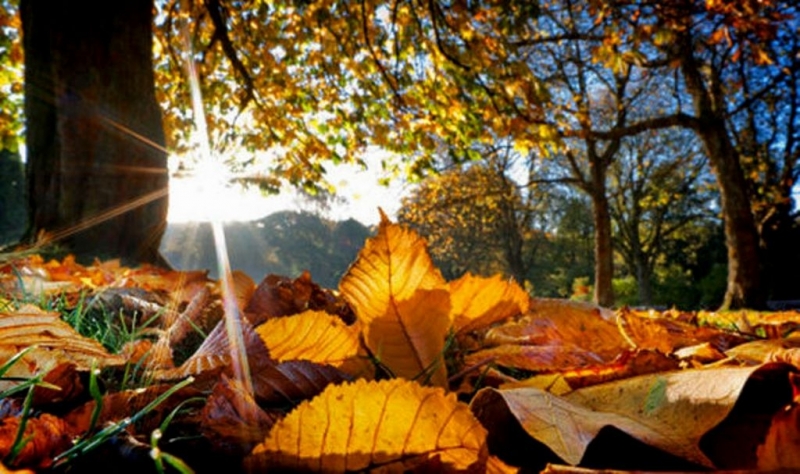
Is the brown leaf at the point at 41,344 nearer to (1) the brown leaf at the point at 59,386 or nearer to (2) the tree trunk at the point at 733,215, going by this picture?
(1) the brown leaf at the point at 59,386

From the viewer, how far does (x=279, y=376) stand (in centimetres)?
67

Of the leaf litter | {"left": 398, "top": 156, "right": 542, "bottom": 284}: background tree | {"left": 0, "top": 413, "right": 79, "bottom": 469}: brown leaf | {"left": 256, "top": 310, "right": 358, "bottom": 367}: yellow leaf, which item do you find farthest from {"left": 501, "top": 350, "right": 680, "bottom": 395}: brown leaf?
{"left": 398, "top": 156, "right": 542, "bottom": 284}: background tree

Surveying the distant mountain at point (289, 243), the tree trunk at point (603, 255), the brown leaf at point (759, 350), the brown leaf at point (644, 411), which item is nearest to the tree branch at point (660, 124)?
the tree trunk at point (603, 255)

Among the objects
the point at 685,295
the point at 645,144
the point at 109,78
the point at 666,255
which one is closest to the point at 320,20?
the point at 109,78

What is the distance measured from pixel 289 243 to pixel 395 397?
46.8m

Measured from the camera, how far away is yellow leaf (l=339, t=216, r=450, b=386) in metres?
0.71

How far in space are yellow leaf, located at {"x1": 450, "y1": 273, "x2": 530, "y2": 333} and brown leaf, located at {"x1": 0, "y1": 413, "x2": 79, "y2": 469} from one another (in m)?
0.61

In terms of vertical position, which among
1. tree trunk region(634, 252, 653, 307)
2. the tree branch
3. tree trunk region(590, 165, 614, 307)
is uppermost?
the tree branch

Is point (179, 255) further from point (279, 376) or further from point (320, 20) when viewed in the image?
point (279, 376)

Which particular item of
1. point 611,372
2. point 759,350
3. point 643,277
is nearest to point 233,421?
point 611,372

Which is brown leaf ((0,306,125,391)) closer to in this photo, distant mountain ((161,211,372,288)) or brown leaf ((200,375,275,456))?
brown leaf ((200,375,275,456))

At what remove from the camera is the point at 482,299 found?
998mm

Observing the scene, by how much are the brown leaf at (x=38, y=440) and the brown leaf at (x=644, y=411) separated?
0.39 metres

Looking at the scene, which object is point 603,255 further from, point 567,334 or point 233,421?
point 233,421
